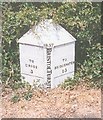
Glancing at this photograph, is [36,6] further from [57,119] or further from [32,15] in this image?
[57,119]

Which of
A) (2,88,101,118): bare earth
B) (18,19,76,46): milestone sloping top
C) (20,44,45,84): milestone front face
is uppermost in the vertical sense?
(18,19,76,46): milestone sloping top

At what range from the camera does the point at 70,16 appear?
448 cm

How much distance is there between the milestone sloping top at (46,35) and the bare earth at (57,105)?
1.89 feet

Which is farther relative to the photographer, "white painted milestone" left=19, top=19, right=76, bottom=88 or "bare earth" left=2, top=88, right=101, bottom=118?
"white painted milestone" left=19, top=19, right=76, bottom=88

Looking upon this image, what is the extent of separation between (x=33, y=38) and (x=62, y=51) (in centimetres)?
36

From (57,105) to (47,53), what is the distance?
599 millimetres

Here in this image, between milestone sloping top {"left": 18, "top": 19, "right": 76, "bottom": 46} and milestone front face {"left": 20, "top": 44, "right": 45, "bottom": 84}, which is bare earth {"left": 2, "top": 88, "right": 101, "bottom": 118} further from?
milestone sloping top {"left": 18, "top": 19, "right": 76, "bottom": 46}

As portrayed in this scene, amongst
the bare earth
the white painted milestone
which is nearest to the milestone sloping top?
the white painted milestone

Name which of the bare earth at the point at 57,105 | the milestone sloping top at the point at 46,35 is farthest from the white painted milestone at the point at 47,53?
the bare earth at the point at 57,105

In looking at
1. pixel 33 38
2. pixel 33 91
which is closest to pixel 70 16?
pixel 33 38

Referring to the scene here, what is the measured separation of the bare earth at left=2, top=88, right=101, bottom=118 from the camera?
3861mm

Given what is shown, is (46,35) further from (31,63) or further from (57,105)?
(57,105)

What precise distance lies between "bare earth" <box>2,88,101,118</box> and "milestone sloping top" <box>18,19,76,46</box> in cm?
57

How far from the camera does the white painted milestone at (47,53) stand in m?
4.23
